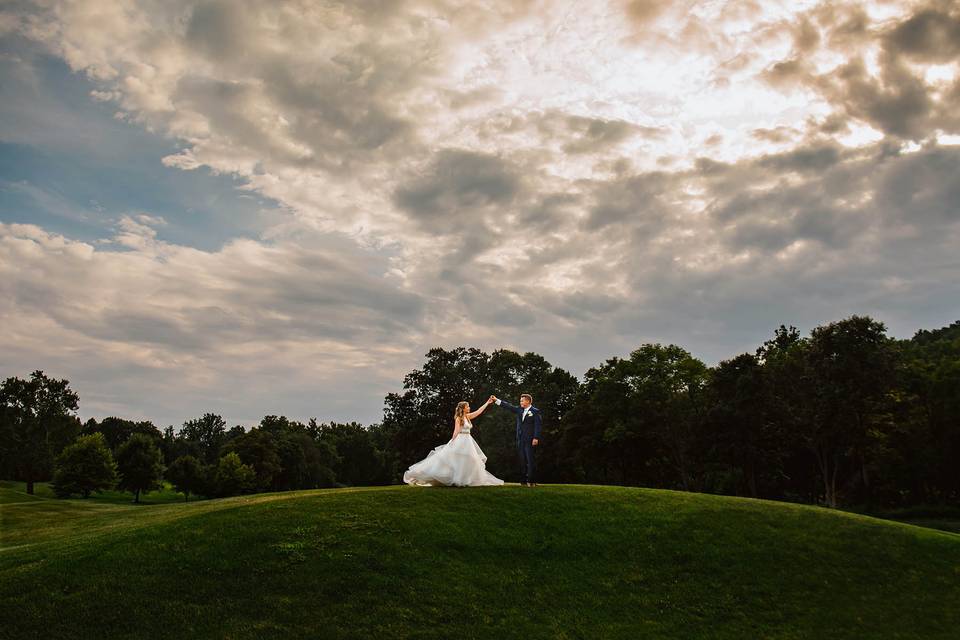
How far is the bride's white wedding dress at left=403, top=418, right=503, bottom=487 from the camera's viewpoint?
26.5 m

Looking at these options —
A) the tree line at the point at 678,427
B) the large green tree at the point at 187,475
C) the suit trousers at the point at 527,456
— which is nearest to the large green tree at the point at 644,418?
the tree line at the point at 678,427

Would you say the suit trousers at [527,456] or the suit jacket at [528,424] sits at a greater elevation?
the suit jacket at [528,424]

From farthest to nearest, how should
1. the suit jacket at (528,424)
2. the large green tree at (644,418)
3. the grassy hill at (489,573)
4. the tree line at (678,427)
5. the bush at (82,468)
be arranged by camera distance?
1. the large green tree at (644,418)
2. the bush at (82,468)
3. the tree line at (678,427)
4. the suit jacket at (528,424)
5. the grassy hill at (489,573)

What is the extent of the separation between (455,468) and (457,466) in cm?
12

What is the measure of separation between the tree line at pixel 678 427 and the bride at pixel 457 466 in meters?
50.7

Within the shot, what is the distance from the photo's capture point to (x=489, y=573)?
19.1m

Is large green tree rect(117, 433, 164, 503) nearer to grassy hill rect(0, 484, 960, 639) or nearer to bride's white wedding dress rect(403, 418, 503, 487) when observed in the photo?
grassy hill rect(0, 484, 960, 639)

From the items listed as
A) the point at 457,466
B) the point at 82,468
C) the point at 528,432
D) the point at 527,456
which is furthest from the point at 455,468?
the point at 82,468

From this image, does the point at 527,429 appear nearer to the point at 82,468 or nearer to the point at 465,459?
the point at 465,459

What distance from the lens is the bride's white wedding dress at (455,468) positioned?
2650cm

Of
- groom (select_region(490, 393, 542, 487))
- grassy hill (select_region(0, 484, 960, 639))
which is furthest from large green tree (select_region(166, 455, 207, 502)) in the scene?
groom (select_region(490, 393, 542, 487))

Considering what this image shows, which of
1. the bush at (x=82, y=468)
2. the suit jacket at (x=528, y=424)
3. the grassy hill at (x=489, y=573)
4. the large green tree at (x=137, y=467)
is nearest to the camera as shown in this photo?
the grassy hill at (x=489, y=573)

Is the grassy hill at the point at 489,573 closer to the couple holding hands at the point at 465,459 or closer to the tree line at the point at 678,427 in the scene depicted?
the couple holding hands at the point at 465,459

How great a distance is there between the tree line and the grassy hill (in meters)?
45.8
